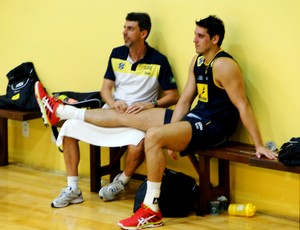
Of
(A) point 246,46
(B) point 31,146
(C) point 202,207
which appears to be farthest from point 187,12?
(B) point 31,146

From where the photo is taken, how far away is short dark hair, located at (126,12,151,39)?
4.34m

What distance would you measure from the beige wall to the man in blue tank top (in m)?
0.17

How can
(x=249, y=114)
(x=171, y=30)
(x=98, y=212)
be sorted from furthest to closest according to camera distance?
1. (x=171, y=30)
2. (x=98, y=212)
3. (x=249, y=114)

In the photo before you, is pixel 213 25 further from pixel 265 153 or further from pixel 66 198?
pixel 66 198

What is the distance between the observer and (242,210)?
4008 millimetres

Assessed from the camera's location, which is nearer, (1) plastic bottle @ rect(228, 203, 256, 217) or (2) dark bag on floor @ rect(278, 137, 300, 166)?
(2) dark bag on floor @ rect(278, 137, 300, 166)

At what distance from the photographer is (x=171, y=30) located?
4395mm

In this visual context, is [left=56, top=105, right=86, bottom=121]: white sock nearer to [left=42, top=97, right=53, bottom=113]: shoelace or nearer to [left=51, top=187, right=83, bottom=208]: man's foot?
[left=42, top=97, right=53, bottom=113]: shoelace

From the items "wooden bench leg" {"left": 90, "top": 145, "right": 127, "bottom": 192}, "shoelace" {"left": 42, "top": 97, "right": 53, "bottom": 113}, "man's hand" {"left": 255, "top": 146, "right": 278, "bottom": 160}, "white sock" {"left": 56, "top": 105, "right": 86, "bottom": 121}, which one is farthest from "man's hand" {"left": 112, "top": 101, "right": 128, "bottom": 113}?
"man's hand" {"left": 255, "top": 146, "right": 278, "bottom": 160}

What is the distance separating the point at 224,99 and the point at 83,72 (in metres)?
1.36

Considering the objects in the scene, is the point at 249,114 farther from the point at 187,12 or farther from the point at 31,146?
the point at 31,146

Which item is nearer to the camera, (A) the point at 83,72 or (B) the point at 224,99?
(B) the point at 224,99

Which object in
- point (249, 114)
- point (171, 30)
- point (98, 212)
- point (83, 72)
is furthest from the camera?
point (83, 72)

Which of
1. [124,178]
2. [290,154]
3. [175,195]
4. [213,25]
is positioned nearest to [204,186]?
[175,195]
